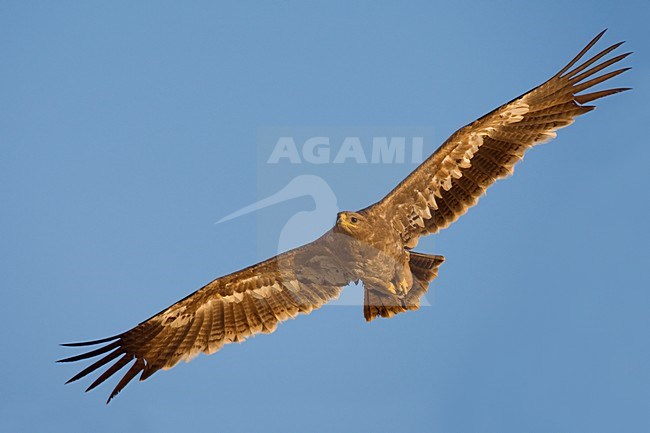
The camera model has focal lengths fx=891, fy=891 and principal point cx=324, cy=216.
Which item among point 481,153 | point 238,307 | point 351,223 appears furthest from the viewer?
point 238,307

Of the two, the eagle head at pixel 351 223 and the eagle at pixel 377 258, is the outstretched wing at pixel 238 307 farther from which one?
the eagle head at pixel 351 223

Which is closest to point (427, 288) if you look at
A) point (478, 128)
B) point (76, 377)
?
point (478, 128)

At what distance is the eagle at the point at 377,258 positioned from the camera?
13812 mm

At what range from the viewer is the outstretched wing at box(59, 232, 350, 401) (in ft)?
47.9

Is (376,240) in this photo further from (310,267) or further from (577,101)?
(577,101)

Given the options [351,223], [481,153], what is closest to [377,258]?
[351,223]

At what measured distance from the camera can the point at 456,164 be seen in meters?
14.3

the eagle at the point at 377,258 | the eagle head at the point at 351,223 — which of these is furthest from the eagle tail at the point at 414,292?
the eagle head at the point at 351,223

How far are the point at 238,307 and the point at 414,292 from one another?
3.01 metres

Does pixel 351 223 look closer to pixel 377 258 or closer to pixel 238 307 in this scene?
pixel 377 258

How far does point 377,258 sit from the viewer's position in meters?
13.7

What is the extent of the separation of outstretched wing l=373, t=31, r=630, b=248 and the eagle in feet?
0.05

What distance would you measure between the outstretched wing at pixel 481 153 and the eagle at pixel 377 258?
16mm

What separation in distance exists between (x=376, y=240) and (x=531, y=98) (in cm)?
339
